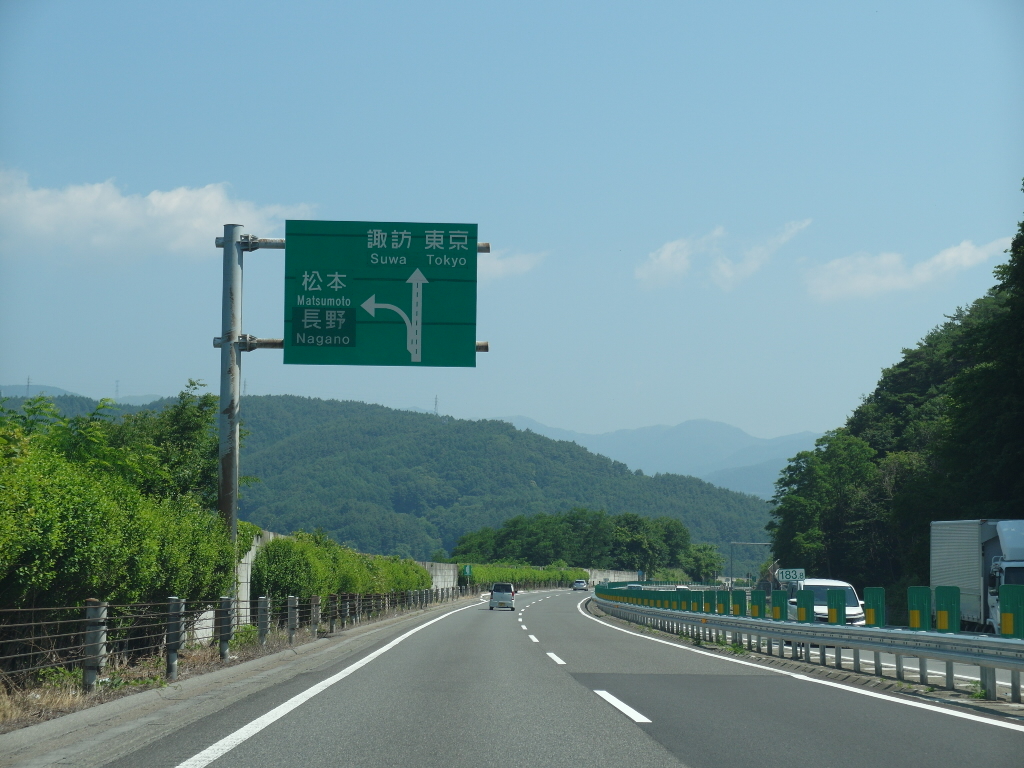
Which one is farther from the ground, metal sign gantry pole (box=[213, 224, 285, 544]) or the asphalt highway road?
metal sign gantry pole (box=[213, 224, 285, 544])

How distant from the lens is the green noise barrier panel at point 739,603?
68.9 ft

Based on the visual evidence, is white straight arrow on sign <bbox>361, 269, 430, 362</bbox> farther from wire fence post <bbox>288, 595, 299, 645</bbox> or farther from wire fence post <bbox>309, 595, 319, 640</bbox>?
wire fence post <bbox>309, 595, 319, 640</bbox>

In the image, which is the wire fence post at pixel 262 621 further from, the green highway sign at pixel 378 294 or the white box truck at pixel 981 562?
the white box truck at pixel 981 562

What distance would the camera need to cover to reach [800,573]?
40.6 metres

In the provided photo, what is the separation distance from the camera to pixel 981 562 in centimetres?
2620

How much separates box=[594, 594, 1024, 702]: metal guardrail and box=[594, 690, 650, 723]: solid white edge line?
13.2 ft

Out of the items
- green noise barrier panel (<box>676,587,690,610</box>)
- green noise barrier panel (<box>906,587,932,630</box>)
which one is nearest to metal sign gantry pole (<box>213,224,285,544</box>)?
green noise barrier panel (<box>906,587,932,630</box>)

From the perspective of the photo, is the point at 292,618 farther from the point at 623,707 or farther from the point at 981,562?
the point at 981,562

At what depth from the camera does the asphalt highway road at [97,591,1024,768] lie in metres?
7.25

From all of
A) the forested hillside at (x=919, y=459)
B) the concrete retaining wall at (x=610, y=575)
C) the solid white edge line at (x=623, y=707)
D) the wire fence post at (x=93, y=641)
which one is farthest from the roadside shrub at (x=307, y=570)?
the concrete retaining wall at (x=610, y=575)

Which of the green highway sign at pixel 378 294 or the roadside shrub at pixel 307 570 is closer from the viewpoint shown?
the green highway sign at pixel 378 294

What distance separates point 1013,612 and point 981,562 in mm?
17245

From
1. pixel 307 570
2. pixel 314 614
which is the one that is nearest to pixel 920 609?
pixel 314 614

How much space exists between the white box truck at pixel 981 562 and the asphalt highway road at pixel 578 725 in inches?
522
